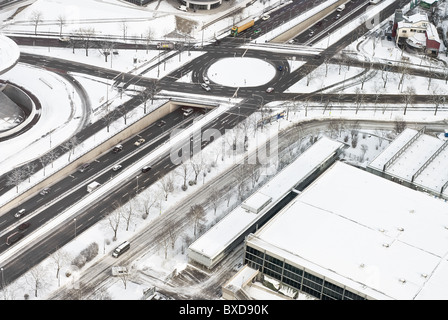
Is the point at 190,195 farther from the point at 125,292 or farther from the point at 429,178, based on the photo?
the point at 429,178

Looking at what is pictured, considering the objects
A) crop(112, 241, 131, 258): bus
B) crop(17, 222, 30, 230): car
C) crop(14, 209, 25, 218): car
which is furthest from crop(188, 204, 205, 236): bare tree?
crop(14, 209, 25, 218): car

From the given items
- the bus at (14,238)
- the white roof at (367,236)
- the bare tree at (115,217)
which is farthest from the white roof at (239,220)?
the bus at (14,238)

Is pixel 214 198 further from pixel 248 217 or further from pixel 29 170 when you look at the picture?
pixel 29 170

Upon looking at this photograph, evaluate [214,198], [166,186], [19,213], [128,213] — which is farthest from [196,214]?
[19,213]

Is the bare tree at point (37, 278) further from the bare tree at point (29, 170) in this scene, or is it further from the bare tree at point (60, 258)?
the bare tree at point (29, 170)

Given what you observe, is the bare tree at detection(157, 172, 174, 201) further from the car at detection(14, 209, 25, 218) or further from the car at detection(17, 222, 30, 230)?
the car at detection(14, 209, 25, 218)
